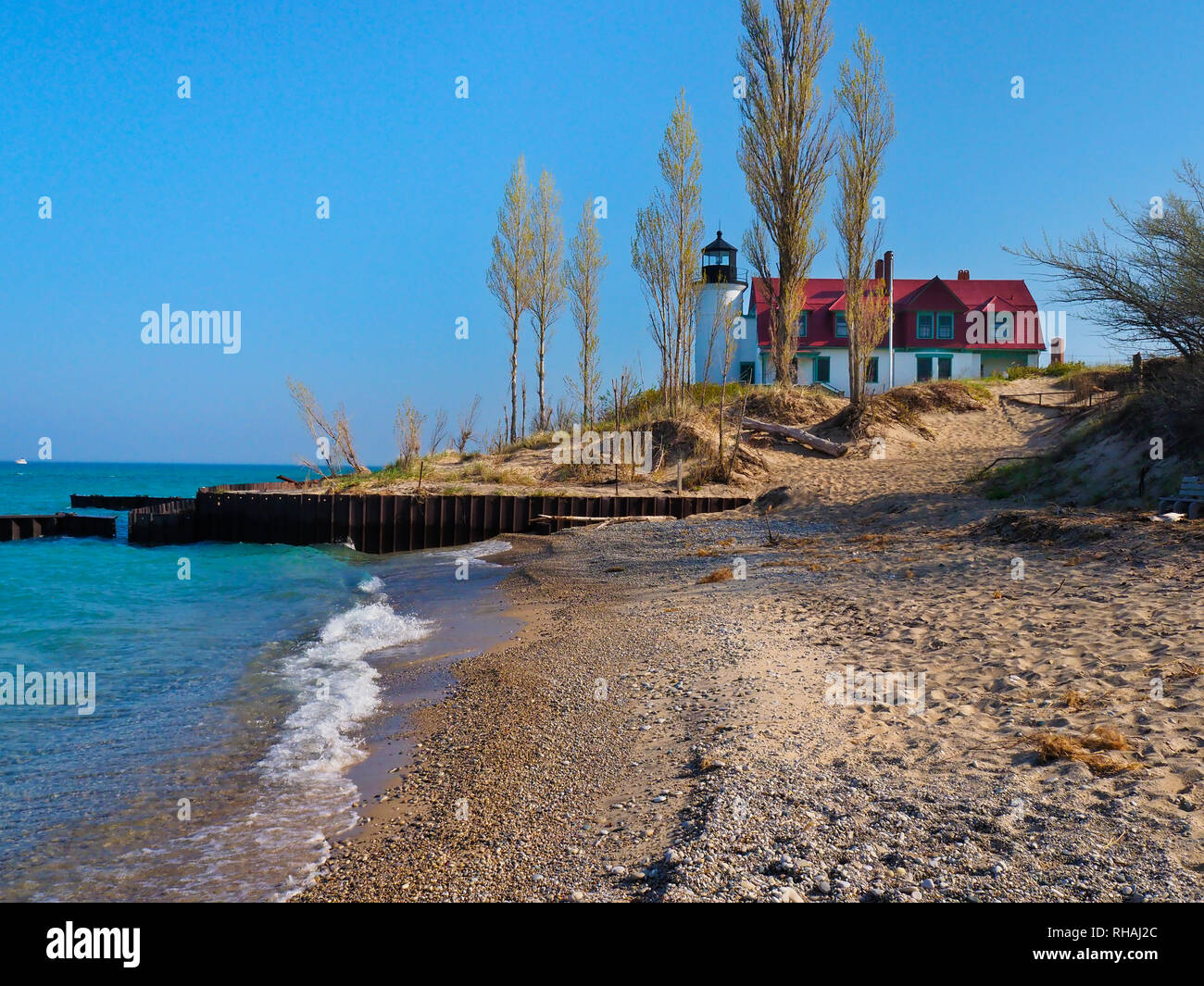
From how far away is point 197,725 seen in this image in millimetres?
7285

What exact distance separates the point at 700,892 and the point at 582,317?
105 feet

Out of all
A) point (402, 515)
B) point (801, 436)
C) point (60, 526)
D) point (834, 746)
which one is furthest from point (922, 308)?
point (834, 746)

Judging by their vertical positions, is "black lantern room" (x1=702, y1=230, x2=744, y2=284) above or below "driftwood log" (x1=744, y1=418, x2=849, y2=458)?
above

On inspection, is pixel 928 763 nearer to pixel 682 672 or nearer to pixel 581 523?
pixel 682 672

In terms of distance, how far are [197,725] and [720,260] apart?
38.1 metres

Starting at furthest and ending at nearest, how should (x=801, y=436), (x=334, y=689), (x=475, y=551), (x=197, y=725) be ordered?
(x=801, y=436) < (x=475, y=551) < (x=334, y=689) < (x=197, y=725)

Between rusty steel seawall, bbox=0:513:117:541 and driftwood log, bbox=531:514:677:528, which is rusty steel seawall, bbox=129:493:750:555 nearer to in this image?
driftwood log, bbox=531:514:677:528

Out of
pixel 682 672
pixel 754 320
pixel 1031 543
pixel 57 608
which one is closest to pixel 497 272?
pixel 754 320

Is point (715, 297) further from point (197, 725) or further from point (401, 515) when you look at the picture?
point (197, 725)

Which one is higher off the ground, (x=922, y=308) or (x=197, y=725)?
(x=922, y=308)

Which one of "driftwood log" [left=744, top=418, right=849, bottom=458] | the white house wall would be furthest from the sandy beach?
the white house wall

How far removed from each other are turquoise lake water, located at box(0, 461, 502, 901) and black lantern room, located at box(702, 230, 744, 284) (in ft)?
92.0

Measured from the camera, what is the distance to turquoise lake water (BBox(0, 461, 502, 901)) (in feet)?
15.2
